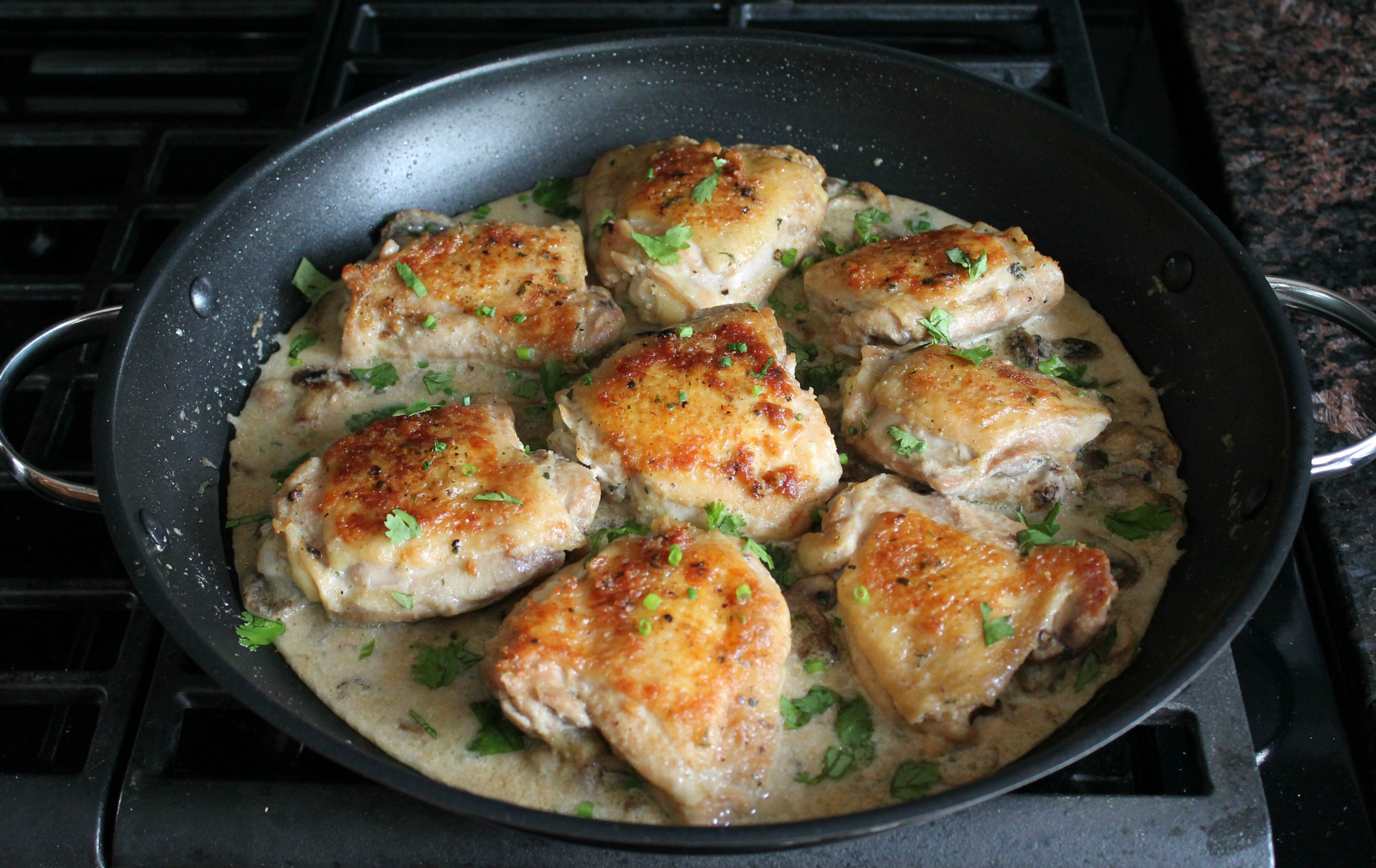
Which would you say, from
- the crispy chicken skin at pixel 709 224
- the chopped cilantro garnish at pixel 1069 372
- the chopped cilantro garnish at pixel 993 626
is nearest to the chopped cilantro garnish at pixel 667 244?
the crispy chicken skin at pixel 709 224

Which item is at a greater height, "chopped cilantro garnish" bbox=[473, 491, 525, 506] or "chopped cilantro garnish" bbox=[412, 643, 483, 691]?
"chopped cilantro garnish" bbox=[473, 491, 525, 506]

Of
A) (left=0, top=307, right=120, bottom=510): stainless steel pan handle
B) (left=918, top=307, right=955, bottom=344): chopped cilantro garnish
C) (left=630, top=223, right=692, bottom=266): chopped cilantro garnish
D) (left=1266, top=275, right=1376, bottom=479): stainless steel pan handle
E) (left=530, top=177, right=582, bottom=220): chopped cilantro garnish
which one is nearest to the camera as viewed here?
(left=1266, top=275, right=1376, bottom=479): stainless steel pan handle

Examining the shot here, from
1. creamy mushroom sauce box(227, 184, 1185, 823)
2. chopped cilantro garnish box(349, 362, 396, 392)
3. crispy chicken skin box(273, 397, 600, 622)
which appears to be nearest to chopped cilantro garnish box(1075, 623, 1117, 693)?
creamy mushroom sauce box(227, 184, 1185, 823)

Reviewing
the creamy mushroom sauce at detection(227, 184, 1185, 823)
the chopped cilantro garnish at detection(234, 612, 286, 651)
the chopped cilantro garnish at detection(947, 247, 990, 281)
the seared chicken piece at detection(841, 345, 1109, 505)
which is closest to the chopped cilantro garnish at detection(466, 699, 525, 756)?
the creamy mushroom sauce at detection(227, 184, 1185, 823)

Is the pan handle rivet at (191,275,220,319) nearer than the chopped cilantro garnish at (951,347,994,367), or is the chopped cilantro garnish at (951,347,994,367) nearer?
the chopped cilantro garnish at (951,347,994,367)

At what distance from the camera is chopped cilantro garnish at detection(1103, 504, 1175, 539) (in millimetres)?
2674

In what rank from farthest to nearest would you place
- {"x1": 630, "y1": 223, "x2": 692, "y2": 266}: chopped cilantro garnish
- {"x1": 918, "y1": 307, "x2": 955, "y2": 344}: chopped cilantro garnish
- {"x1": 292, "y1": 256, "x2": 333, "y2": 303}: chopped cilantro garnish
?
{"x1": 292, "y1": 256, "x2": 333, "y2": 303}: chopped cilantro garnish → {"x1": 630, "y1": 223, "x2": 692, "y2": 266}: chopped cilantro garnish → {"x1": 918, "y1": 307, "x2": 955, "y2": 344}: chopped cilantro garnish

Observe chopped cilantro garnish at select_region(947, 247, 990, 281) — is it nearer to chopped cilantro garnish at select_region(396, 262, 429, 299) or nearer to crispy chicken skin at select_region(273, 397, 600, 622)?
crispy chicken skin at select_region(273, 397, 600, 622)

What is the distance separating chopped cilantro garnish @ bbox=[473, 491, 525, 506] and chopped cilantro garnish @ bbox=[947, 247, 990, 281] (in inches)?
52.8

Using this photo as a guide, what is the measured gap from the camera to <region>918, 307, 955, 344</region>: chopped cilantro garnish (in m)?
2.84

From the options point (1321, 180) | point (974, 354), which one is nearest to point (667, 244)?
point (974, 354)

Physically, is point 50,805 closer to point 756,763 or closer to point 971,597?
point 756,763

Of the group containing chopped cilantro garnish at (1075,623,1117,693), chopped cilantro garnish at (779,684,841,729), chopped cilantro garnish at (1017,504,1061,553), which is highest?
chopped cilantro garnish at (1017,504,1061,553)

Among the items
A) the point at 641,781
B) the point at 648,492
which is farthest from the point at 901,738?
the point at 648,492
